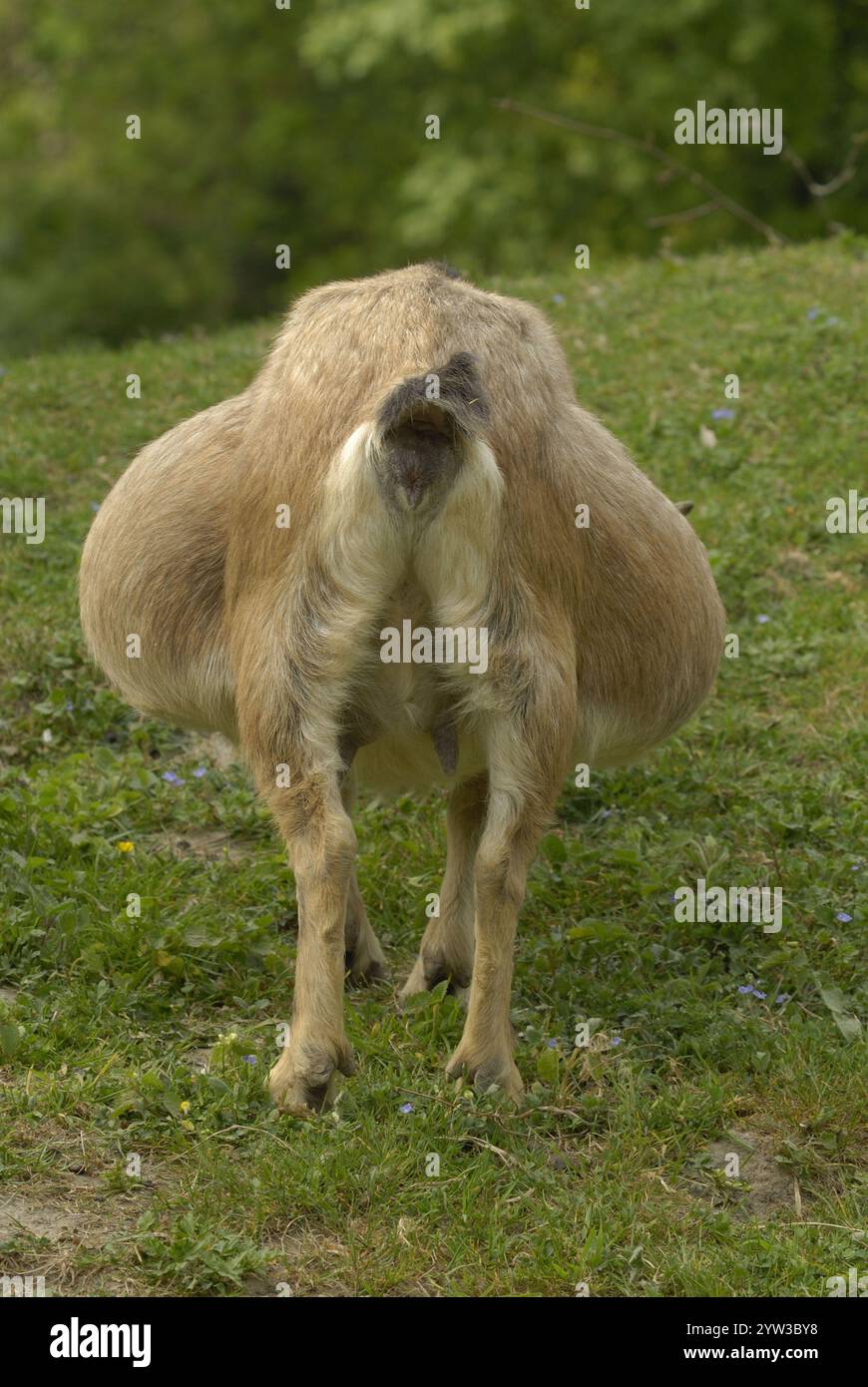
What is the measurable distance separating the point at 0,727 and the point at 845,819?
114 inches

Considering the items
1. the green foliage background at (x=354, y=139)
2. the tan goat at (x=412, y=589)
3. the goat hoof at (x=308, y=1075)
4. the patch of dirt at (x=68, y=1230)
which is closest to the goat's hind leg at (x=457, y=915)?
the tan goat at (x=412, y=589)

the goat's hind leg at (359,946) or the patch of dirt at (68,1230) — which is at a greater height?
the goat's hind leg at (359,946)

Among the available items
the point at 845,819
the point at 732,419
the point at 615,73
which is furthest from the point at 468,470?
the point at 615,73

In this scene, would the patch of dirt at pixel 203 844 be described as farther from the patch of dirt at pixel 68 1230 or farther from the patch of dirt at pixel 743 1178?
the patch of dirt at pixel 743 1178

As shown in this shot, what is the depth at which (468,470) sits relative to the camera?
3703mm

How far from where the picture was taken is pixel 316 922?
151 inches

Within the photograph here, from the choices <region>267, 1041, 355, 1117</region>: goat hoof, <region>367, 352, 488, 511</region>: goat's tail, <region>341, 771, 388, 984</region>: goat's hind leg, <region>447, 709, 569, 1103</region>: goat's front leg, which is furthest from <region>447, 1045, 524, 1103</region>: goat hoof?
<region>367, 352, 488, 511</region>: goat's tail

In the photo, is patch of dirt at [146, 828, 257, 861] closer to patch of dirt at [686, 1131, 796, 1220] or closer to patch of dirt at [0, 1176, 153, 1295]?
patch of dirt at [0, 1176, 153, 1295]

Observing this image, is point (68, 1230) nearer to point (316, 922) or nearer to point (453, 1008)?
point (316, 922)

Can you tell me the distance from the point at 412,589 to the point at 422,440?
0.34 meters

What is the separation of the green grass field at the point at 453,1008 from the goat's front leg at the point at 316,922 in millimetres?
126

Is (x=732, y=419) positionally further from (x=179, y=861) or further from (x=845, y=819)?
(x=179, y=861)

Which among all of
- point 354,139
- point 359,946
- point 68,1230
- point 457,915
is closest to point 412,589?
point 457,915

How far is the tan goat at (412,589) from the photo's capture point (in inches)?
147
